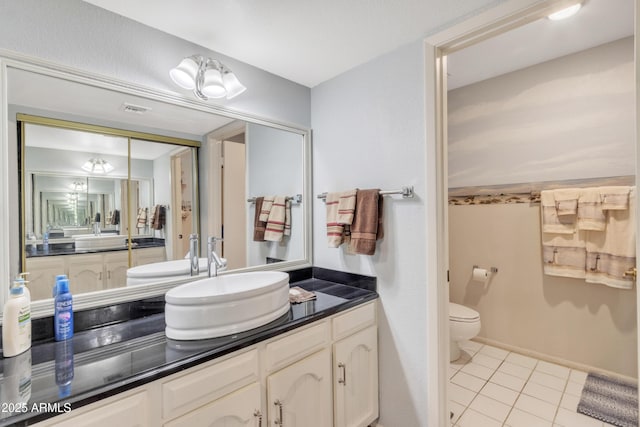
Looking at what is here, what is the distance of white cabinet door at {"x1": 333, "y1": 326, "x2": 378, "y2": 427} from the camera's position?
4.83ft

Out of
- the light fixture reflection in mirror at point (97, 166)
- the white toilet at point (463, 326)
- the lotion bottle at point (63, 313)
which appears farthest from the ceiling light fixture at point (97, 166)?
the white toilet at point (463, 326)

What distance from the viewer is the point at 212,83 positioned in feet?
4.78

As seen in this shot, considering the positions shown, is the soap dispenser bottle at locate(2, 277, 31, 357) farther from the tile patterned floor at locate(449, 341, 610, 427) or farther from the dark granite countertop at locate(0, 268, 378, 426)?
the tile patterned floor at locate(449, 341, 610, 427)

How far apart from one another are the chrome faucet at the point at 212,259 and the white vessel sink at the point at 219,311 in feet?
0.70

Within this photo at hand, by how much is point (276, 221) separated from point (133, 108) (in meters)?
0.99

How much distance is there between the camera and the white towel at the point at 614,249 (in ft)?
6.42

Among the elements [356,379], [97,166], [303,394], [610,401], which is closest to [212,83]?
[97,166]

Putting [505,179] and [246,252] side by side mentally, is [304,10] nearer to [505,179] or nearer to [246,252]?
[246,252]

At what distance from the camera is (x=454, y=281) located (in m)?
2.86

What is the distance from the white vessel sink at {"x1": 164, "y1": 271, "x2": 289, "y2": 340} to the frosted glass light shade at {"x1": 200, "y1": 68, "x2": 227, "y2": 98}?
0.95 meters

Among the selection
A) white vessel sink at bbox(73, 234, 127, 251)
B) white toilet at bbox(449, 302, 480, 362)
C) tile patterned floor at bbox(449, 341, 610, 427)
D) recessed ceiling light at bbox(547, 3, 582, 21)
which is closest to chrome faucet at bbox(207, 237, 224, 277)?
white vessel sink at bbox(73, 234, 127, 251)

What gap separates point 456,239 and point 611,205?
3.68 ft

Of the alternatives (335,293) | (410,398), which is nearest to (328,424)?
(410,398)

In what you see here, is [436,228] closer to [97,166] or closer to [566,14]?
[566,14]
